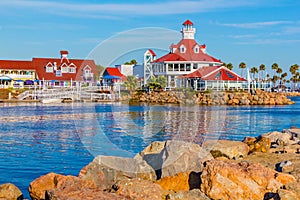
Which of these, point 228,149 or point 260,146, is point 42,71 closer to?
point 260,146

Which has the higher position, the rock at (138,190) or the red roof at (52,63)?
the red roof at (52,63)

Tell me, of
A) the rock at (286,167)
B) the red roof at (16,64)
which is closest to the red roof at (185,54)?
the rock at (286,167)

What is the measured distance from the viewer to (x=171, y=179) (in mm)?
11719

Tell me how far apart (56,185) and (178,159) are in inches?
121

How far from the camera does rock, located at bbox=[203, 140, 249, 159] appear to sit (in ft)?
48.8

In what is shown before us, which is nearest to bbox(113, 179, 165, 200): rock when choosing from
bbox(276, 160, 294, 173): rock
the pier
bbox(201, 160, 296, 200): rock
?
bbox(201, 160, 296, 200): rock

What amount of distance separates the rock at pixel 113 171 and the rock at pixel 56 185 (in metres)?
0.48

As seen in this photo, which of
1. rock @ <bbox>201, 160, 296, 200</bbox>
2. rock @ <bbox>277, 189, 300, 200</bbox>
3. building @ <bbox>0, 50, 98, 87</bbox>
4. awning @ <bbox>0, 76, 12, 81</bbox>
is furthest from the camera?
building @ <bbox>0, 50, 98, 87</bbox>

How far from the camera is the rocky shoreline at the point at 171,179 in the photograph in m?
10.4

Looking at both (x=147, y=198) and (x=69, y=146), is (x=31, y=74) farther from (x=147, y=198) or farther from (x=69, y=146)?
(x=147, y=198)

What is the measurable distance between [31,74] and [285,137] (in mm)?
68478

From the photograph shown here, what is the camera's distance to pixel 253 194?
10.5 metres

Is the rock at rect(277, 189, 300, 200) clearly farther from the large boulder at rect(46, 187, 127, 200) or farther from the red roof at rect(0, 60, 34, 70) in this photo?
the red roof at rect(0, 60, 34, 70)

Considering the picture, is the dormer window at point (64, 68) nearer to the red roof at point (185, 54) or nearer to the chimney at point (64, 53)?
the chimney at point (64, 53)
